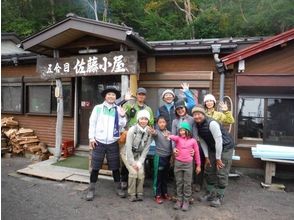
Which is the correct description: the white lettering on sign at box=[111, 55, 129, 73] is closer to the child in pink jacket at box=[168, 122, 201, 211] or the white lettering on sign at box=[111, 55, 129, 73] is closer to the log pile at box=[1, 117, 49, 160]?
the child in pink jacket at box=[168, 122, 201, 211]

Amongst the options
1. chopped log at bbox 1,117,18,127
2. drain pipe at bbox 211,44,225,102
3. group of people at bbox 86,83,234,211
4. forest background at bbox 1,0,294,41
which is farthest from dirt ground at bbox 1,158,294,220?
forest background at bbox 1,0,294,41

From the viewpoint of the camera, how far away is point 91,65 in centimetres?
702

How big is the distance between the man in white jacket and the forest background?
12184mm

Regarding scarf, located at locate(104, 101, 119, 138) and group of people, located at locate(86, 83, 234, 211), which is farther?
scarf, located at locate(104, 101, 119, 138)

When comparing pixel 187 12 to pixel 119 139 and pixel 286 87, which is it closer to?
pixel 286 87

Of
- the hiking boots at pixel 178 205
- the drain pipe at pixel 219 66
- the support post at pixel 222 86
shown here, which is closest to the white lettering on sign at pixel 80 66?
the drain pipe at pixel 219 66

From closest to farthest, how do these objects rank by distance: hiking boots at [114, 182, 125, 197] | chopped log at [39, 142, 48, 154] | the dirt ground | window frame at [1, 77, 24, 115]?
the dirt ground < hiking boots at [114, 182, 125, 197] < chopped log at [39, 142, 48, 154] < window frame at [1, 77, 24, 115]

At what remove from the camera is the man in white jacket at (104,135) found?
5387 mm

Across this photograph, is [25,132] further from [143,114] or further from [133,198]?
[143,114]

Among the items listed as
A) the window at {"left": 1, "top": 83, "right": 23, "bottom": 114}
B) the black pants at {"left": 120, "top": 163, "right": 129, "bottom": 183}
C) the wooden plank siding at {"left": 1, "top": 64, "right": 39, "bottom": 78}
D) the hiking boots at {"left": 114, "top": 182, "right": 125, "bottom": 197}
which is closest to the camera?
the hiking boots at {"left": 114, "top": 182, "right": 125, "bottom": 197}

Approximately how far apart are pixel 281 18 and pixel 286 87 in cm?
1077

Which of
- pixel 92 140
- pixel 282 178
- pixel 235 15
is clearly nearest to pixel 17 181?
pixel 92 140

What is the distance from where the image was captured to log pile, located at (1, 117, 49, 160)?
9250mm

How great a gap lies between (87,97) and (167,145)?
4.46 m
